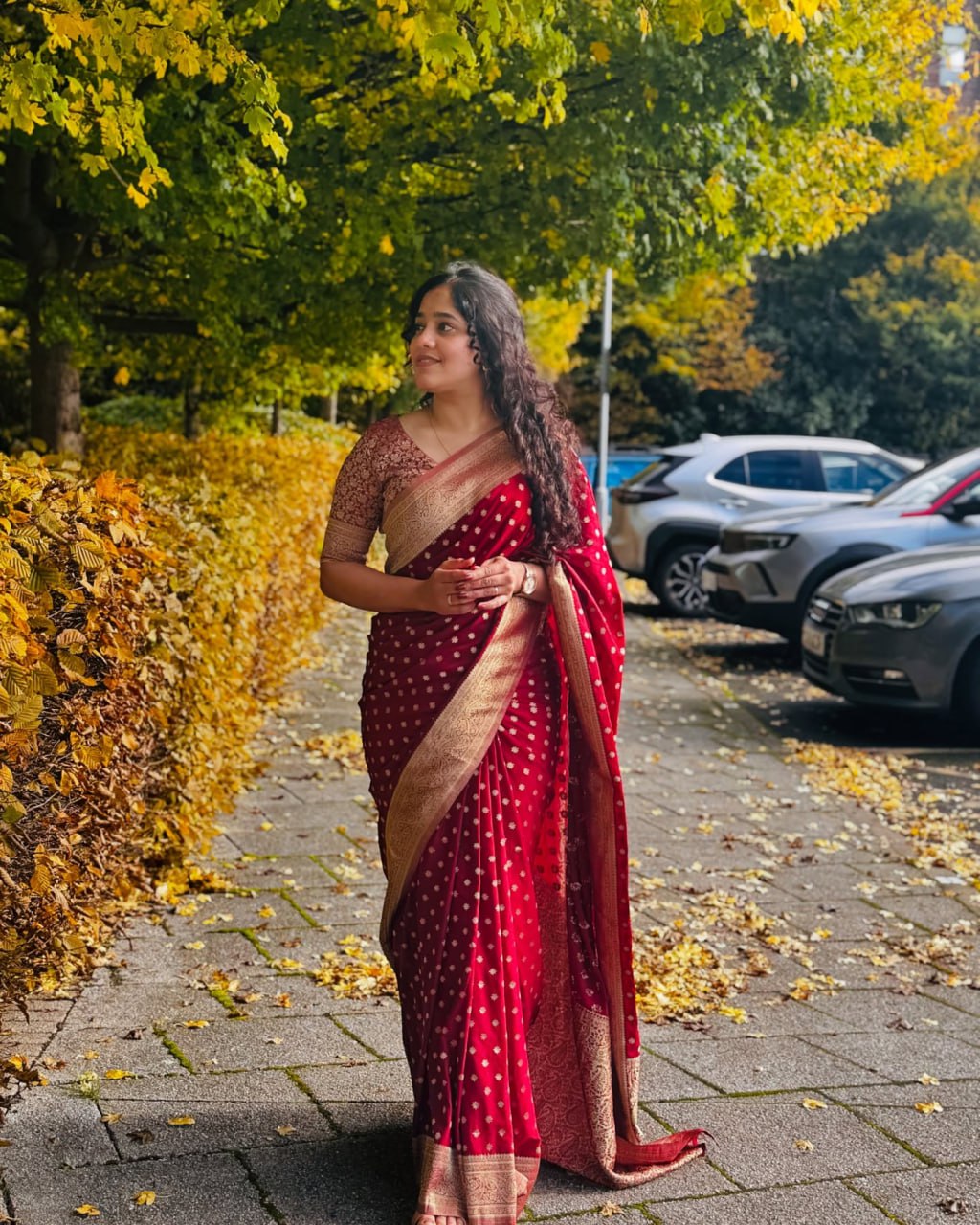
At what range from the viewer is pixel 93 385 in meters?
20.7

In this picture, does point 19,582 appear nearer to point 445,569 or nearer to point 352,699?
point 445,569

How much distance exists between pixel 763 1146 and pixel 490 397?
1.84m

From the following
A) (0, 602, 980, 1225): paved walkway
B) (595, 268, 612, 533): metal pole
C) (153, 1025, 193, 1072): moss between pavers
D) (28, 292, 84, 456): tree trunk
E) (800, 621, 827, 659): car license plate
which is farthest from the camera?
(595, 268, 612, 533): metal pole

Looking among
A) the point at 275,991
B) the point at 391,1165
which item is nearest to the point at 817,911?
the point at 275,991

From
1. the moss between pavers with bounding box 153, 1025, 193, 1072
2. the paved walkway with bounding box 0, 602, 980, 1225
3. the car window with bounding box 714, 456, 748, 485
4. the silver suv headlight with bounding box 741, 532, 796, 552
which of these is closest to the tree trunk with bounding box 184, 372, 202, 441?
the car window with bounding box 714, 456, 748, 485

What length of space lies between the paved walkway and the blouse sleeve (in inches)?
52.8

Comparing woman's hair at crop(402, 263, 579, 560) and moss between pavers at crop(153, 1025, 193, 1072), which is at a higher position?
woman's hair at crop(402, 263, 579, 560)

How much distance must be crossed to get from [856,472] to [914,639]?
696cm

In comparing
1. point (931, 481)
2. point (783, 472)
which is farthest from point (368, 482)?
point (783, 472)

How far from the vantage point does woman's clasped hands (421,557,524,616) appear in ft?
11.6

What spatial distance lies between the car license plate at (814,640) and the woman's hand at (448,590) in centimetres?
695

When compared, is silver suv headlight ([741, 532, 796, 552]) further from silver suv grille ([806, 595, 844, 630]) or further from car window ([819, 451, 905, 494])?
car window ([819, 451, 905, 494])

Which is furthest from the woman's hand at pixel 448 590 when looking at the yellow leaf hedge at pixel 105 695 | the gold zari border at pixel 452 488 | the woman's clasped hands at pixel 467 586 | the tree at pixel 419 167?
the tree at pixel 419 167

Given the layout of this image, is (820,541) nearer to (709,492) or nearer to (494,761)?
(709,492)
